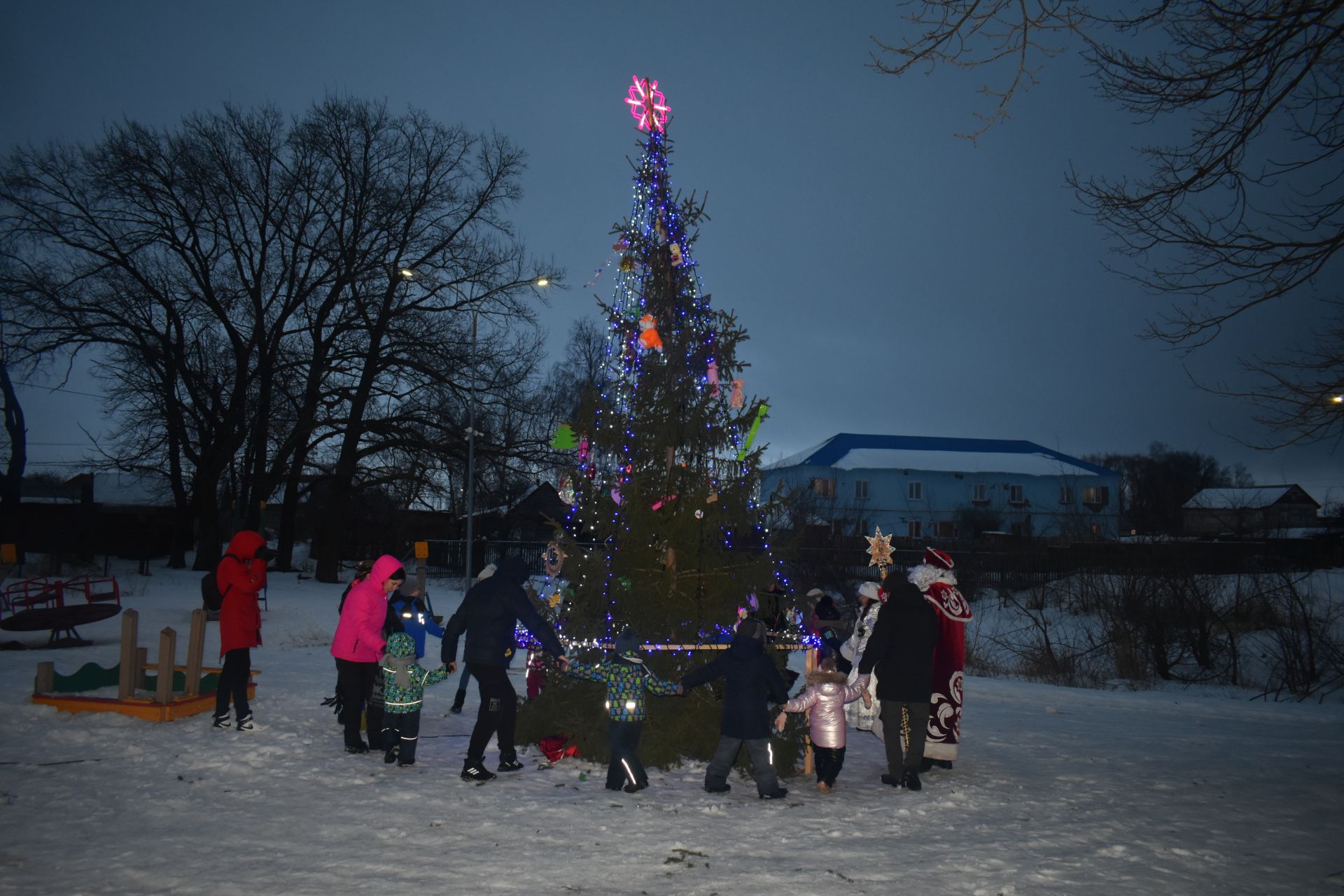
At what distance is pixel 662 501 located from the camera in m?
8.99

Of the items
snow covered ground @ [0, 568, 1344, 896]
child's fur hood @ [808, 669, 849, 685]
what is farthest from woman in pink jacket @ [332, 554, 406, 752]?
child's fur hood @ [808, 669, 849, 685]

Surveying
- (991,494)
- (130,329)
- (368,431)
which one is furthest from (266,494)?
(991,494)

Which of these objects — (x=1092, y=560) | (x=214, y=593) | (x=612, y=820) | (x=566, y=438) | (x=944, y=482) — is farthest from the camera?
(x=944, y=482)

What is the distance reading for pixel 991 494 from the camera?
6131cm

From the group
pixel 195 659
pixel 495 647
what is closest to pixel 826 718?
pixel 495 647

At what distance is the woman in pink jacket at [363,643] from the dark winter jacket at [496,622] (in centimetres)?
85

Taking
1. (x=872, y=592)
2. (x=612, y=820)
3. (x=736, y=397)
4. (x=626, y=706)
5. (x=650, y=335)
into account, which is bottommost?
(x=612, y=820)

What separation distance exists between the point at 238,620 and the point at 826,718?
568cm

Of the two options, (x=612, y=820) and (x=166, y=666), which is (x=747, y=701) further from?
(x=166, y=666)

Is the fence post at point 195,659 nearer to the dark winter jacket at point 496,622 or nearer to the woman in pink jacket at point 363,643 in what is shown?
the woman in pink jacket at point 363,643

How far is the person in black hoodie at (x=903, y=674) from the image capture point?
793cm

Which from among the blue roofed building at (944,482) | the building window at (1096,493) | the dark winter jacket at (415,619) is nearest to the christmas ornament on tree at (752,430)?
the dark winter jacket at (415,619)

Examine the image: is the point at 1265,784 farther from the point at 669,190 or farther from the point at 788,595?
A: the point at 669,190

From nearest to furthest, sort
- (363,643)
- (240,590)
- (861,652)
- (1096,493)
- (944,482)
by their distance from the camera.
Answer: (363,643) < (240,590) < (861,652) < (944,482) < (1096,493)
